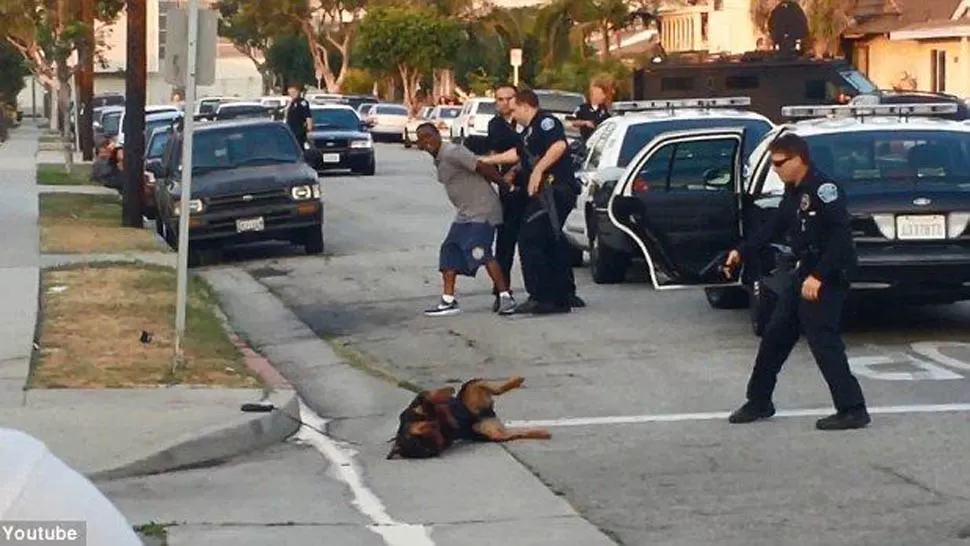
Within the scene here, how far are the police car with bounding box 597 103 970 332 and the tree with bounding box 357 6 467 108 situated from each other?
6673cm

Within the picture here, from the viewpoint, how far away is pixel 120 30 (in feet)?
336

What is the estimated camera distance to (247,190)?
75.3 feet

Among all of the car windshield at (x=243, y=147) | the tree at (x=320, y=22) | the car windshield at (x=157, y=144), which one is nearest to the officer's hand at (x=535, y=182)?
the car windshield at (x=243, y=147)

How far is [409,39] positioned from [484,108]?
33.9 meters

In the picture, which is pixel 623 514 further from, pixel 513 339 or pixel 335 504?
pixel 513 339

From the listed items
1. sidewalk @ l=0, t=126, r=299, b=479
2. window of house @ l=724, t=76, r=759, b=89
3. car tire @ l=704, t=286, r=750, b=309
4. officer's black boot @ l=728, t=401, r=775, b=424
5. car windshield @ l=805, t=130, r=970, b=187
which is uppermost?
window of house @ l=724, t=76, r=759, b=89

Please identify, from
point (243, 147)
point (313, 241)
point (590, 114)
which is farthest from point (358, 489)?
point (590, 114)

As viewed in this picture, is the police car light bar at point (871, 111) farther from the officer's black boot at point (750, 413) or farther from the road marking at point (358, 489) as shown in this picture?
the road marking at point (358, 489)

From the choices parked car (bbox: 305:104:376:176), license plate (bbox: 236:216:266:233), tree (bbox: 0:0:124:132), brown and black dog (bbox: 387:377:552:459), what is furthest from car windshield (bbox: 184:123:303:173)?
tree (bbox: 0:0:124:132)

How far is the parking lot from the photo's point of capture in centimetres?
889

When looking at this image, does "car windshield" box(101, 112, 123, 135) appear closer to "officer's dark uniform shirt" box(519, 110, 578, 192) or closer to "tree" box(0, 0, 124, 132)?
"tree" box(0, 0, 124, 132)

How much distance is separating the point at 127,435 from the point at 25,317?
5427mm

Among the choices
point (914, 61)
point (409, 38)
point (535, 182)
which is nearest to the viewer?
point (535, 182)

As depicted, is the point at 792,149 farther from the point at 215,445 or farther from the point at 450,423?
the point at 215,445
